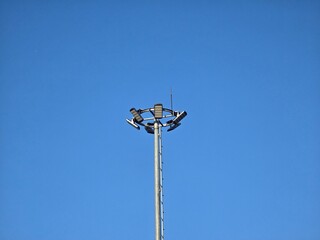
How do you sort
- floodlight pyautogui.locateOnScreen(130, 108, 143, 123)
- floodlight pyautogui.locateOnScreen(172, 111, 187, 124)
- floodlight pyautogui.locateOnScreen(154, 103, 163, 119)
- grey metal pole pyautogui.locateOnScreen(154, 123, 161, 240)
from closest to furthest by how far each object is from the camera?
grey metal pole pyautogui.locateOnScreen(154, 123, 161, 240), floodlight pyautogui.locateOnScreen(154, 103, 163, 119), floodlight pyautogui.locateOnScreen(130, 108, 143, 123), floodlight pyautogui.locateOnScreen(172, 111, 187, 124)

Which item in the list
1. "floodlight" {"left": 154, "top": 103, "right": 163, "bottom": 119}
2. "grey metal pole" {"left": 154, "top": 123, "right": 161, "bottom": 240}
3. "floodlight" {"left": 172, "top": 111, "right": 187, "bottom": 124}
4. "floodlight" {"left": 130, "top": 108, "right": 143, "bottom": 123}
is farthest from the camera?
"floodlight" {"left": 172, "top": 111, "right": 187, "bottom": 124}

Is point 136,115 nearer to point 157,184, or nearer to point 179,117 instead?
point 179,117

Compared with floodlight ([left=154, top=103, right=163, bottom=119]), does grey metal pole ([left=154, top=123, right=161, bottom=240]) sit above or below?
below

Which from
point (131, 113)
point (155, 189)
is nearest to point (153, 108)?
point (131, 113)

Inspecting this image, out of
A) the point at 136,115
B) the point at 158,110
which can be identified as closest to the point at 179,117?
the point at 158,110

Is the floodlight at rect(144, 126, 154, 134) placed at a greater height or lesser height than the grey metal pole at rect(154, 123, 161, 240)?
greater

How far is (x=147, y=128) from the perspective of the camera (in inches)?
1462

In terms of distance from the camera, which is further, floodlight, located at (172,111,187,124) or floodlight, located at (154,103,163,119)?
floodlight, located at (172,111,187,124)

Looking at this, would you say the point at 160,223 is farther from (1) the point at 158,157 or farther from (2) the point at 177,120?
(2) the point at 177,120

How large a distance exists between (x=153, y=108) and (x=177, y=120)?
5.97ft

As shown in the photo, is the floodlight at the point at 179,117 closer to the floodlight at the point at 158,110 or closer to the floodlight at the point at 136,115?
the floodlight at the point at 158,110

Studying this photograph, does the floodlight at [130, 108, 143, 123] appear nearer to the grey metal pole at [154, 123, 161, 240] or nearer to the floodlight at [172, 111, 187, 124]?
the grey metal pole at [154, 123, 161, 240]

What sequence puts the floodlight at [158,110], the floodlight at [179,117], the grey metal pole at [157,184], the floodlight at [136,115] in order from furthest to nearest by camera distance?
the floodlight at [179,117]
the floodlight at [136,115]
the floodlight at [158,110]
the grey metal pole at [157,184]

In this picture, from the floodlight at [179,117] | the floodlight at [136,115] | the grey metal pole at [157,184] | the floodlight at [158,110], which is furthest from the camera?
the floodlight at [179,117]
